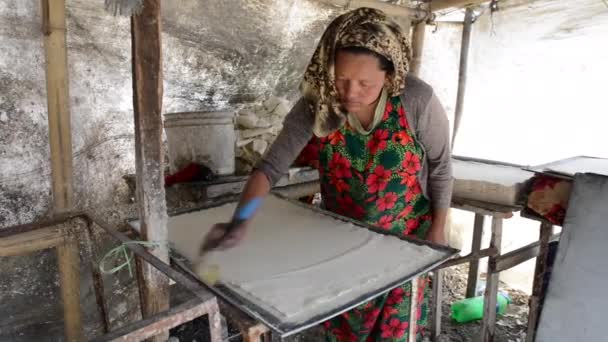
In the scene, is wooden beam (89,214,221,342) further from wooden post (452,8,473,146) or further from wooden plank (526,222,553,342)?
wooden post (452,8,473,146)

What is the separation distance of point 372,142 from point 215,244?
2.66 ft

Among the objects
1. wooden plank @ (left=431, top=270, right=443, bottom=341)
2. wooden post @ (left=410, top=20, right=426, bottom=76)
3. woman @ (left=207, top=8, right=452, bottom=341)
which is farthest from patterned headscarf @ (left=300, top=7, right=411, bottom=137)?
wooden post @ (left=410, top=20, right=426, bottom=76)

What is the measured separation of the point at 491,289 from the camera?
260 cm

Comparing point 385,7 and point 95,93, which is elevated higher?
point 385,7

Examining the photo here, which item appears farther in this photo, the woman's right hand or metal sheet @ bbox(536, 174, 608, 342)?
metal sheet @ bbox(536, 174, 608, 342)

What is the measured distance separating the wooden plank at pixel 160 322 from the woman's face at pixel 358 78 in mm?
980

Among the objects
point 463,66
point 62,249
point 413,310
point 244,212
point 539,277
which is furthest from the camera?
point 463,66

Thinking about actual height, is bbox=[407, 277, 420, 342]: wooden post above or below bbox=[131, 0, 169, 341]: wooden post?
below

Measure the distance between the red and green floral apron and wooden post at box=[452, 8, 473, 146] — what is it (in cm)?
217

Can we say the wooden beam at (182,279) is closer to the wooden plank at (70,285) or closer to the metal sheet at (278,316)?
the metal sheet at (278,316)

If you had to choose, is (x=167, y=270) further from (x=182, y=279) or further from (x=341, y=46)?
(x=341, y=46)

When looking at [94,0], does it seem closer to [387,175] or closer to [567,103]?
[387,175]

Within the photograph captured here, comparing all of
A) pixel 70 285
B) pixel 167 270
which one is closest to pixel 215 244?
pixel 167 270

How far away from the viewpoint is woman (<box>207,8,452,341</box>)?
1586 millimetres
